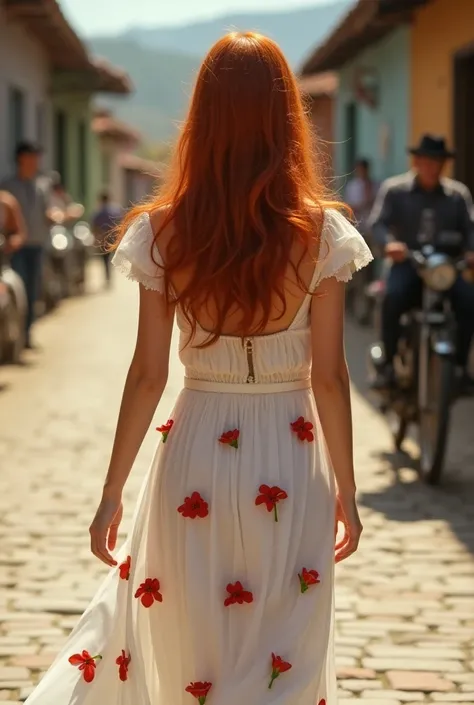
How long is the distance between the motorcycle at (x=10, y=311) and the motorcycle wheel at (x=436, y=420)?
19.0 ft

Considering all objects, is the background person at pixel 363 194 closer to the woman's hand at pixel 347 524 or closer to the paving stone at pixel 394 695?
the paving stone at pixel 394 695

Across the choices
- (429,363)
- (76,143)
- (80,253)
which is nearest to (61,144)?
(76,143)

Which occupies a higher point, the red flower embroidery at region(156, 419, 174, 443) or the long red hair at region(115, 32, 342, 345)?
the long red hair at region(115, 32, 342, 345)

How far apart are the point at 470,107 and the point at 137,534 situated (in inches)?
511

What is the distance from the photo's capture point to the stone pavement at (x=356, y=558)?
489 cm

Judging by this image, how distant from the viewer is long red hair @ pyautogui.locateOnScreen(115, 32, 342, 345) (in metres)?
3.26

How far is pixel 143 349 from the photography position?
3.43 m

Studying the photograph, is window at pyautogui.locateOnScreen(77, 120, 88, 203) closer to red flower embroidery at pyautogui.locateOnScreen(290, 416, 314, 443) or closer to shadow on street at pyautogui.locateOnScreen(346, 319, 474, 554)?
shadow on street at pyautogui.locateOnScreen(346, 319, 474, 554)

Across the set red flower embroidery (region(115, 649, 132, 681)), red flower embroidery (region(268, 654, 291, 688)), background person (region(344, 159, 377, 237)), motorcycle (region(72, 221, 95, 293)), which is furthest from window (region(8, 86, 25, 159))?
red flower embroidery (region(268, 654, 291, 688))

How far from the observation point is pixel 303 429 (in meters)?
3.45

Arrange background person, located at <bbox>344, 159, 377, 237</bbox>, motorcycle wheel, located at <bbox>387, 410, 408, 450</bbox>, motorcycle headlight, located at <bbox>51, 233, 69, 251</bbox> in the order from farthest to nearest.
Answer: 1. motorcycle headlight, located at <bbox>51, 233, 69, 251</bbox>
2. background person, located at <bbox>344, 159, 377, 237</bbox>
3. motorcycle wheel, located at <bbox>387, 410, 408, 450</bbox>

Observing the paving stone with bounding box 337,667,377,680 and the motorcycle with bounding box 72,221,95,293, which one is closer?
the paving stone with bounding box 337,667,377,680

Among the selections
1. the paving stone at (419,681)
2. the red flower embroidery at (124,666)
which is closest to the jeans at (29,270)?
the paving stone at (419,681)

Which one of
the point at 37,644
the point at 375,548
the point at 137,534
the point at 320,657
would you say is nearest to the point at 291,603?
the point at 320,657
